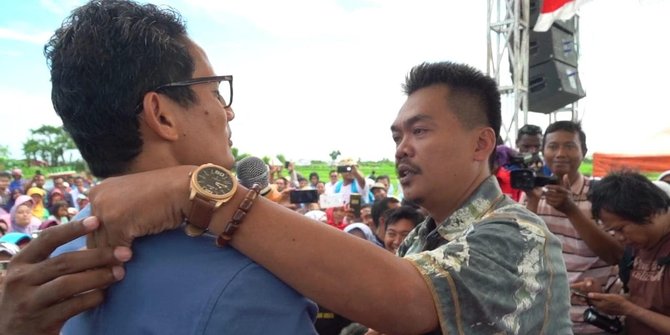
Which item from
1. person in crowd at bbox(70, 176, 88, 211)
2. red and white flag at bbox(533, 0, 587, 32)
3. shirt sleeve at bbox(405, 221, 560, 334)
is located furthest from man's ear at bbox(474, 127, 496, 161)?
person in crowd at bbox(70, 176, 88, 211)

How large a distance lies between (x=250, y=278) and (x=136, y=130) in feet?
1.35

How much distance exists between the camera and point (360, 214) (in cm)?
660

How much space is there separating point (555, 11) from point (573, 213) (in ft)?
18.5

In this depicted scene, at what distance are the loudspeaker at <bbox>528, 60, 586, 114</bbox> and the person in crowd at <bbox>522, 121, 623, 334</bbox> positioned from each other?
19.4 ft

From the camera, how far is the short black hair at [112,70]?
3.54 ft

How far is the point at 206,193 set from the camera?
39.0 inches

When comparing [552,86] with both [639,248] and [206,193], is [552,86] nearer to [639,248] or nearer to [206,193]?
[639,248]

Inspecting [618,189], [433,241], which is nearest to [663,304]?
[618,189]

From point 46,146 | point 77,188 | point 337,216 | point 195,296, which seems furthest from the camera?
point 46,146

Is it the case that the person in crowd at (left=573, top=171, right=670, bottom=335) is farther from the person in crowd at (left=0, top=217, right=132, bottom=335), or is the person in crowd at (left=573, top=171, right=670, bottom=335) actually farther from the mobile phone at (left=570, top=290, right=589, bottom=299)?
the person in crowd at (left=0, top=217, right=132, bottom=335)

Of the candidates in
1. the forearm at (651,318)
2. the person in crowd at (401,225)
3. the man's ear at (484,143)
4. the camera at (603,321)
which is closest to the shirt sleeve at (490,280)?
the man's ear at (484,143)

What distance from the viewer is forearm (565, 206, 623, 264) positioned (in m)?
3.40

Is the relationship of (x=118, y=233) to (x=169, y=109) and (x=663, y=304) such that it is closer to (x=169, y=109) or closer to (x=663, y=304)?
(x=169, y=109)

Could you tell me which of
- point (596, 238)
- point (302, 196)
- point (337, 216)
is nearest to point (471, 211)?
point (596, 238)
